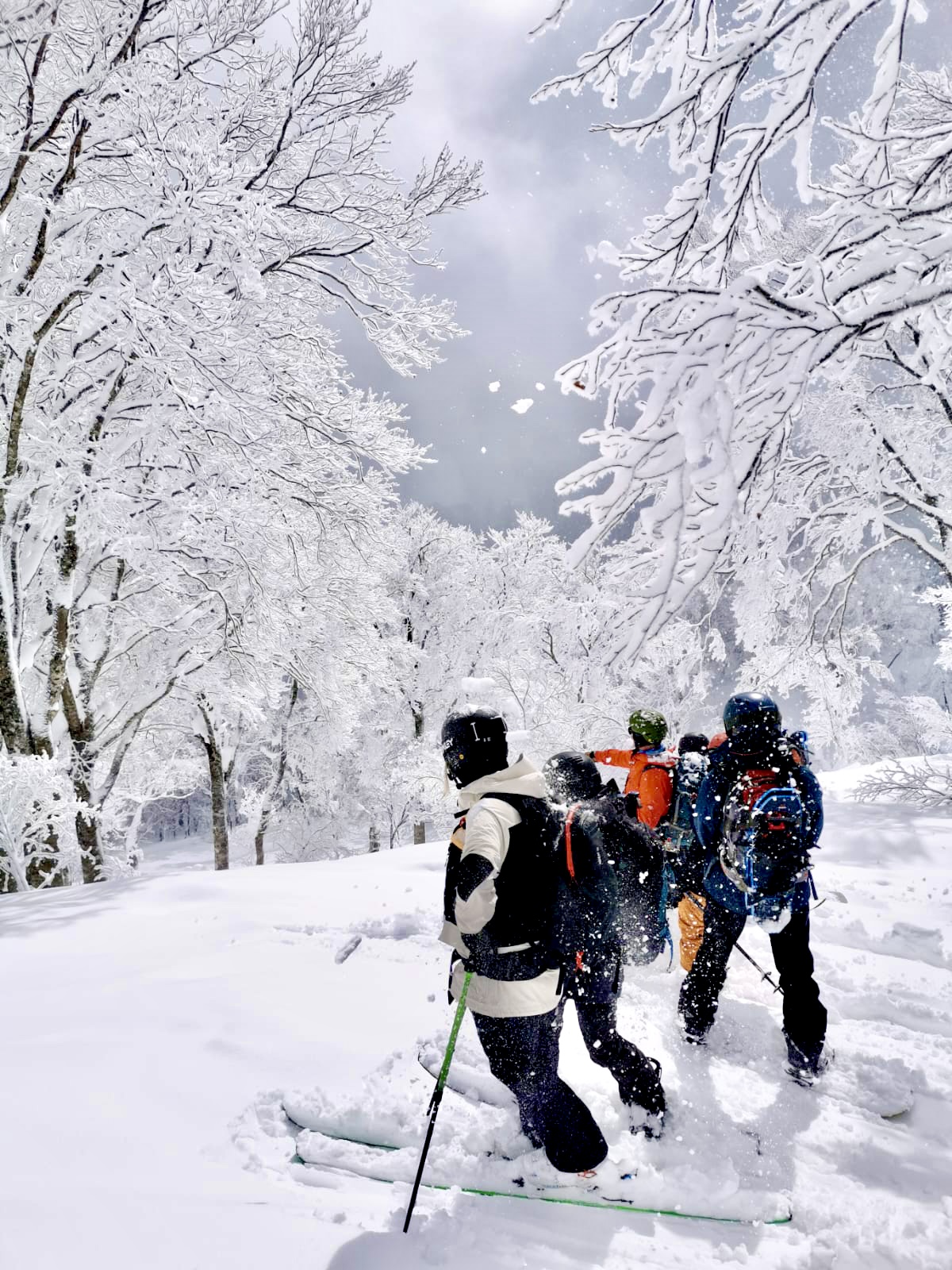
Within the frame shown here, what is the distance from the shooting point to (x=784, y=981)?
122 inches

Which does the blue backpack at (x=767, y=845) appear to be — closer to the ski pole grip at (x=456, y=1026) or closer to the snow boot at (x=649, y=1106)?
the snow boot at (x=649, y=1106)

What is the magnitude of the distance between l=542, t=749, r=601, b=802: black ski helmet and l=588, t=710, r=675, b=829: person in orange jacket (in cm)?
153

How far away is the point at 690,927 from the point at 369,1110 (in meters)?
2.59

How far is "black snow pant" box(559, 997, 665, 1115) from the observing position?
2.58 m

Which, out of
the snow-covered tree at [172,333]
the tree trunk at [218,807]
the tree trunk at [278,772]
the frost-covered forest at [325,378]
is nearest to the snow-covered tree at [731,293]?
the frost-covered forest at [325,378]

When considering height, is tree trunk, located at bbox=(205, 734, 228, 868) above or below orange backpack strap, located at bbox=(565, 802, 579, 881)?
below

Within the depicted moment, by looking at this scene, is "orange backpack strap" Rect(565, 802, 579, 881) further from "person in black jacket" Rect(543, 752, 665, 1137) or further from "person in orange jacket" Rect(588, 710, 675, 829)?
"person in orange jacket" Rect(588, 710, 675, 829)

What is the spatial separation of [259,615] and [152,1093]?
6569 mm

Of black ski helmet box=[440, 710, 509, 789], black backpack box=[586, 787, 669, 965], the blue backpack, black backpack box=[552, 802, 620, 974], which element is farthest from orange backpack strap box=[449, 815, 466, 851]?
the blue backpack

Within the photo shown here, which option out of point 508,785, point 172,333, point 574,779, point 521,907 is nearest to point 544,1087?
point 521,907

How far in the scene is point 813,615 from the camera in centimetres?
848

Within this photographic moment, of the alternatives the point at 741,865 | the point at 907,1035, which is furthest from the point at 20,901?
the point at 907,1035

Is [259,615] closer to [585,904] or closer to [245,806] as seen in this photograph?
[585,904]

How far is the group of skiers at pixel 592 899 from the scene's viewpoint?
2.24 meters
